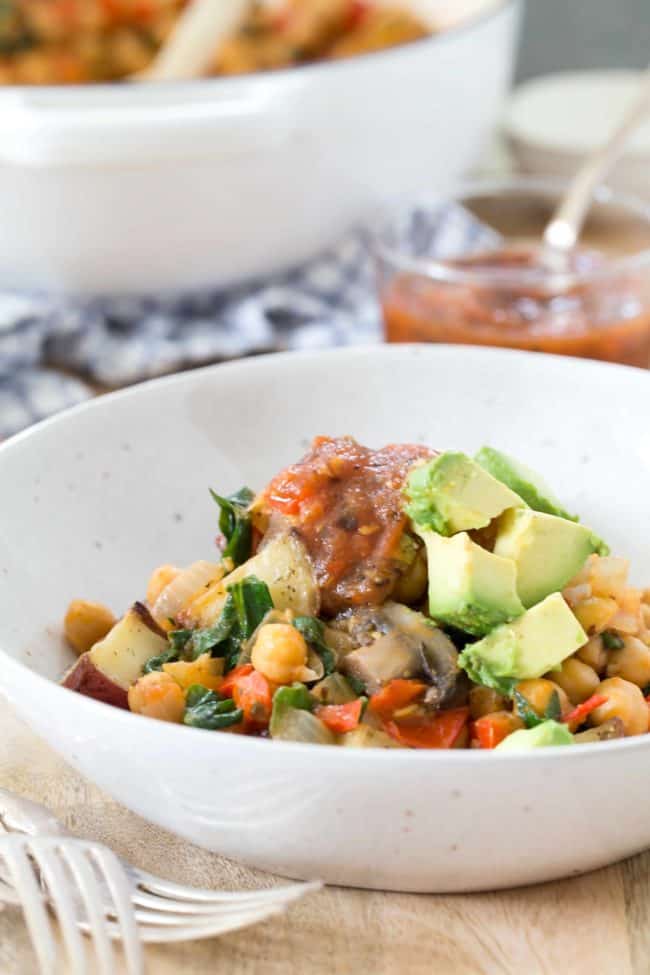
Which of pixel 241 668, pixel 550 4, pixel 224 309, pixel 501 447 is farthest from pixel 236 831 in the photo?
pixel 550 4

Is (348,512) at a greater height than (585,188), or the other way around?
(348,512)

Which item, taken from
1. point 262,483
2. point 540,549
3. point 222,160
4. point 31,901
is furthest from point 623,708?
point 222,160

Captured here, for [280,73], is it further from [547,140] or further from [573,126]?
[573,126]

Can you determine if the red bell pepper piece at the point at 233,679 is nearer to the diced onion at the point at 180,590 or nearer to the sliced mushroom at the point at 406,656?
the sliced mushroom at the point at 406,656

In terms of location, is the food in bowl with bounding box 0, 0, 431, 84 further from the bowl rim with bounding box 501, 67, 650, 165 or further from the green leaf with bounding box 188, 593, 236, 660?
the green leaf with bounding box 188, 593, 236, 660

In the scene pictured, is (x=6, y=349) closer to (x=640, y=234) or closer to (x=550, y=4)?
(x=640, y=234)

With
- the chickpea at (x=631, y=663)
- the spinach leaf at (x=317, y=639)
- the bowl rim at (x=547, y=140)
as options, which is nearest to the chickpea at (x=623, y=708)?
the chickpea at (x=631, y=663)
